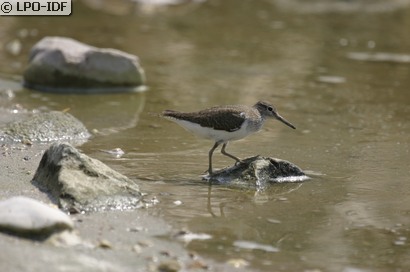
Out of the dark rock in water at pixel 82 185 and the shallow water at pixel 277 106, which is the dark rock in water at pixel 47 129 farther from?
the dark rock in water at pixel 82 185

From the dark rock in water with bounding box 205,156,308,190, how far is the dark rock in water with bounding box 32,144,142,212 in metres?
1.20

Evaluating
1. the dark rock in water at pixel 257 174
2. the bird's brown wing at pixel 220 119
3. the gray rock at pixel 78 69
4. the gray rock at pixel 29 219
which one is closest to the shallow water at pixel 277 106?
the dark rock in water at pixel 257 174

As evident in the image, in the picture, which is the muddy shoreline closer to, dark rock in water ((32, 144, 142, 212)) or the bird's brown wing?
dark rock in water ((32, 144, 142, 212))

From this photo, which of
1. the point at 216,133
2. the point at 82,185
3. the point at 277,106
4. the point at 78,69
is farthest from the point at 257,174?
the point at 78,69

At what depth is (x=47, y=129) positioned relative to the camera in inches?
418

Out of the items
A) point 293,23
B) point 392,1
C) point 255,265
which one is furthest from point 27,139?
point 392,1

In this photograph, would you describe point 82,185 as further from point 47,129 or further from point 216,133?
point 47,129

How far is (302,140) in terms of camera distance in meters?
11.2

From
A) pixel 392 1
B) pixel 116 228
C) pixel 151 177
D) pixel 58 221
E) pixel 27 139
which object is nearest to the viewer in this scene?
pixel 58 221

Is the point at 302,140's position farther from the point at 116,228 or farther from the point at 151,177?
the point at 116,228

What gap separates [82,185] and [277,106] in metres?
5.45

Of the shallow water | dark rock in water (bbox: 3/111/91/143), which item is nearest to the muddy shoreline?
the shallow water

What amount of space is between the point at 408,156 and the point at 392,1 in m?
11.8

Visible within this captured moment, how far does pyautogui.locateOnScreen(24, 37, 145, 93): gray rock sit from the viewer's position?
13.4 meters
